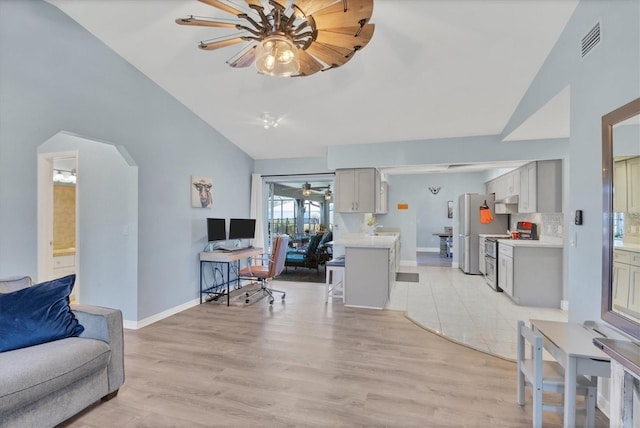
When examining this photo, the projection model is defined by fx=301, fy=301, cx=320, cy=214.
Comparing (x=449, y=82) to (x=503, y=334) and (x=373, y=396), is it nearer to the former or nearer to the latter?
(x=503, y=334)

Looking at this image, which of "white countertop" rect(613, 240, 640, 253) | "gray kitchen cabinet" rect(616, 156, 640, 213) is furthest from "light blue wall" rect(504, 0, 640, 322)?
"gray kitchen cabinet" rect(616, 156, 640, 213)

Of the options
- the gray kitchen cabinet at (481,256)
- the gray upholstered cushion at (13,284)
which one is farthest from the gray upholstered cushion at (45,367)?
the gray kitchen cabinet at (481,256)

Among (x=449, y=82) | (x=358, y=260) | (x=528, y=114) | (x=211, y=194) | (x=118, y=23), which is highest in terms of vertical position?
(x=118, y=23)

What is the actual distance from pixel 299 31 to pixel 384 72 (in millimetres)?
1561

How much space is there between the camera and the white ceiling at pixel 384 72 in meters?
2.57

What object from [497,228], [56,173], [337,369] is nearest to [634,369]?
[337,369]

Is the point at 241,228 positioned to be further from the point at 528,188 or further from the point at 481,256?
the point at 481,256

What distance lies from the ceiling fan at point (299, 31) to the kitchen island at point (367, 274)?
282cm

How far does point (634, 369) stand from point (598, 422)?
3.66 feet

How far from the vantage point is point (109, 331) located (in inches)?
85.0

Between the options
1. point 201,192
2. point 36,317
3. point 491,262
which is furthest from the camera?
point 491,262

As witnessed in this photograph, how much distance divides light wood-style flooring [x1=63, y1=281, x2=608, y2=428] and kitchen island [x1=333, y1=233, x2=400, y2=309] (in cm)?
64

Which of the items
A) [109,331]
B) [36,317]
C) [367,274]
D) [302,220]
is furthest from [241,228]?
[302,220]

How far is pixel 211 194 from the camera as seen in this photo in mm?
4879
